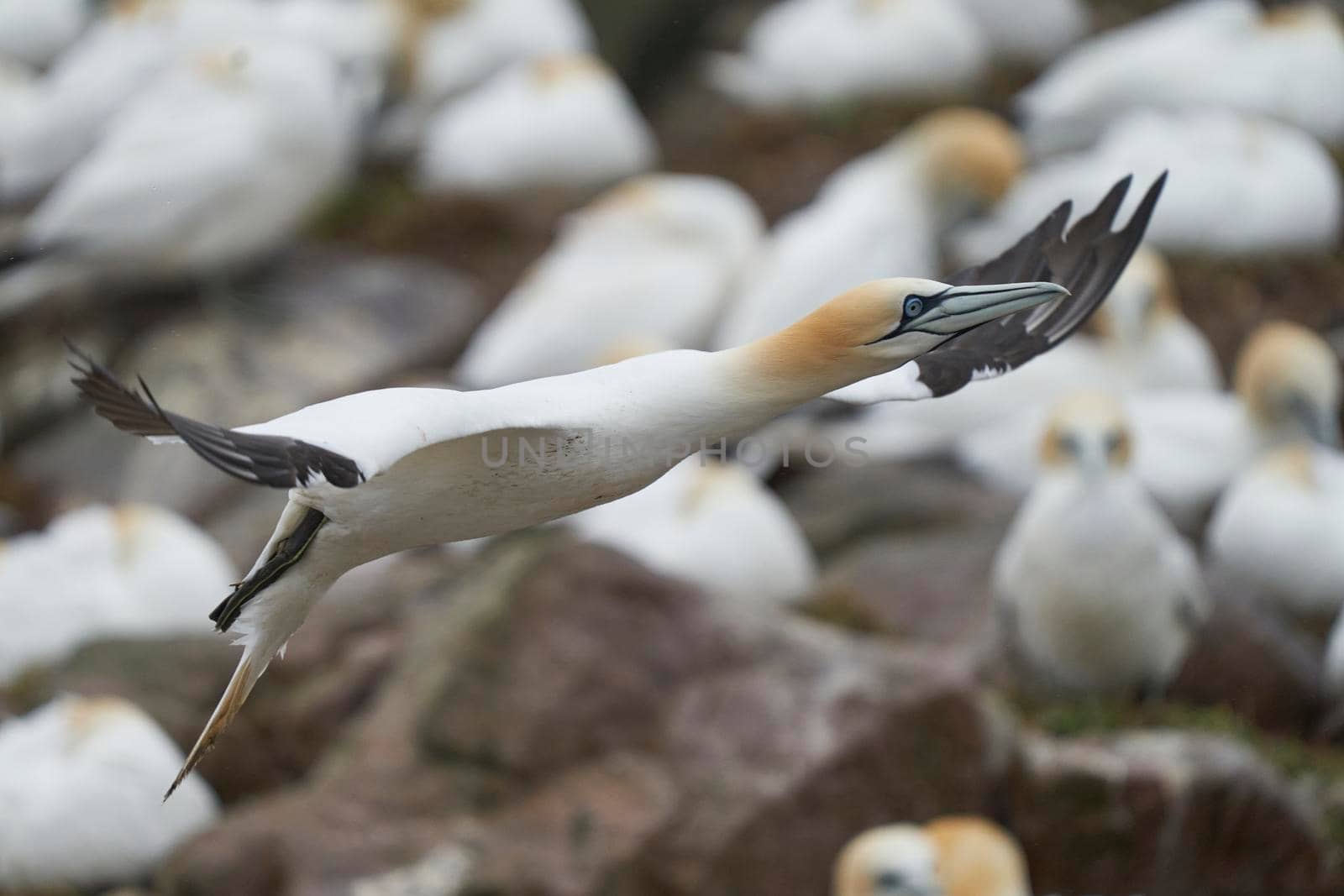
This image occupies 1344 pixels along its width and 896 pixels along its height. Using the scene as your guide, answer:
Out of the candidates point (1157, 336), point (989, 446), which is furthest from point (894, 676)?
point (1157, 336)

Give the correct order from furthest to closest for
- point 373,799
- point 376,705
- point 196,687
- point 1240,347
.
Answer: point 1240,347
point 196,687
point 376,705
point 373,799

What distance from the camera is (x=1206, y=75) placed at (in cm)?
1238

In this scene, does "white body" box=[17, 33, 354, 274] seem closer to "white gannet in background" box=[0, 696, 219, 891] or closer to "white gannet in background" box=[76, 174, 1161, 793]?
"white gannet in background" box=[0, 696, 219, 891]

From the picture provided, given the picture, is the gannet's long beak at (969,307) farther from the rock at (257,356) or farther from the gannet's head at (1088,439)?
the rock at (257,356)

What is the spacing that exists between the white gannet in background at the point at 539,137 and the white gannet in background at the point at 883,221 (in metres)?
1.90

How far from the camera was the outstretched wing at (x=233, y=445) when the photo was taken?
229cm

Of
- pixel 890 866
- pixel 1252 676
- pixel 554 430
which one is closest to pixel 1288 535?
pixel 1252 676

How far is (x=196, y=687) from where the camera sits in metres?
8.06

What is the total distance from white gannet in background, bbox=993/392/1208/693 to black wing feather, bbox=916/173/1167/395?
144 inches

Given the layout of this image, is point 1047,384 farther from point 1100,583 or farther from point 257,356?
point 257,356

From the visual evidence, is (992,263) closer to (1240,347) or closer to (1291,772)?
(1291,772)

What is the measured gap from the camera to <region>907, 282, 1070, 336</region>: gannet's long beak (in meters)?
2.73

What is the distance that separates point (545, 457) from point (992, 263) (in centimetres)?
141

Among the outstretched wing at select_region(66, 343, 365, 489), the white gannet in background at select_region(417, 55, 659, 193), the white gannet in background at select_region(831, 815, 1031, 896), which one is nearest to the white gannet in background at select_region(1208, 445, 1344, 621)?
the white gannet in background at select_region(831, 815, 1031, 896)
